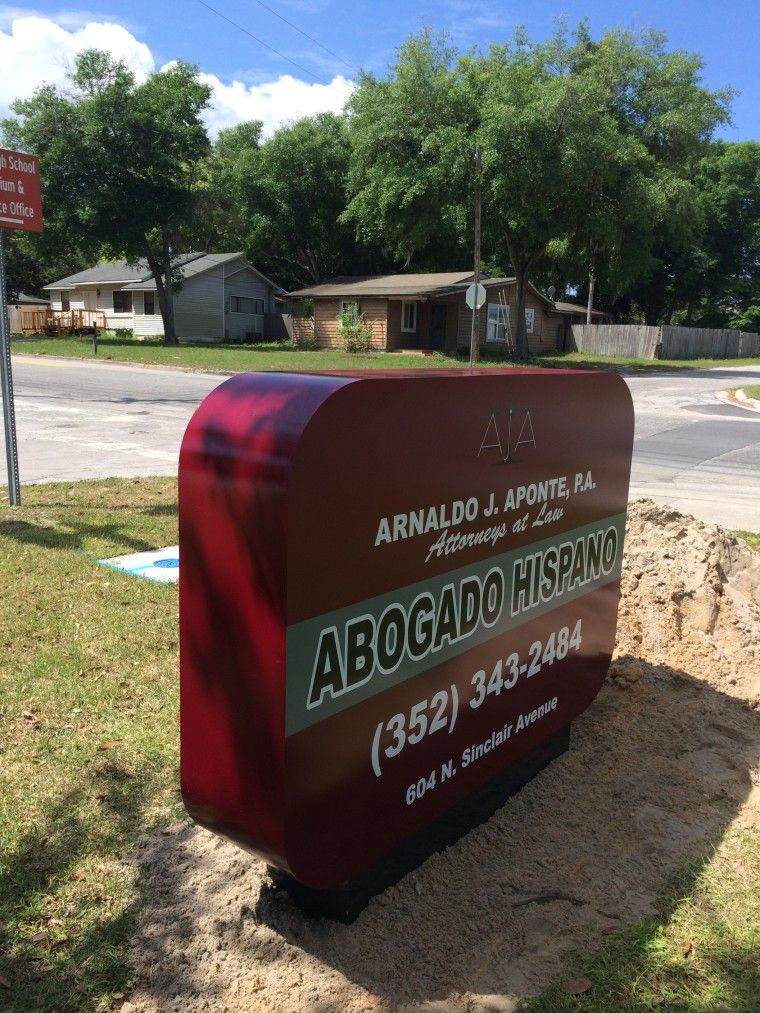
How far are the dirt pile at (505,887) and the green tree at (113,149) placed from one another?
36.2 metres

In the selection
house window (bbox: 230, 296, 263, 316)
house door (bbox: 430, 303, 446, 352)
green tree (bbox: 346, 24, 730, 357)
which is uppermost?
green tree (bbox: 346, 24, 730, 357)

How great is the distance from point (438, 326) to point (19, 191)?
107 feet

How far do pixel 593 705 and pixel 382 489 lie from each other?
2440mm

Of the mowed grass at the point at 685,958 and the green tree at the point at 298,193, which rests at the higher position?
the green tree at the point at 298,193

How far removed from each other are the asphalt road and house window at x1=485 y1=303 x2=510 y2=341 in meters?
17.1

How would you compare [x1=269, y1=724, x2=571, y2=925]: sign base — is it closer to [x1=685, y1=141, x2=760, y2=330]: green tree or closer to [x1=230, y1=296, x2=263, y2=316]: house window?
[x1=230, y1=296, x2=263, y2=316]: house window

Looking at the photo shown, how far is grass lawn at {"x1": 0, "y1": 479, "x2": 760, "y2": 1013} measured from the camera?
8.38ft

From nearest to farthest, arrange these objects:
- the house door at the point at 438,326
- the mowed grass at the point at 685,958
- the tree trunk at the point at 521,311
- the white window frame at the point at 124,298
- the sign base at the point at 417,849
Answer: the mowed grass at the point at 685,958 < the sign base at the point at 417,849 < the tree trunk at the point at 521,311 < the house door at the point at 438,326 < the white window frame at the point at 124,298

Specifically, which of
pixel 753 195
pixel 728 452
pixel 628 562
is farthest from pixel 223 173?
pixel 628 562

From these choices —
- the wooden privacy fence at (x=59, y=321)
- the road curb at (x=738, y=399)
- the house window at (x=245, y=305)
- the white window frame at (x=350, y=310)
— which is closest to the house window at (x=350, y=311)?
the white window frame at (x=350, y=310)

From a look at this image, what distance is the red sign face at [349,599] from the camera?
2.21 meters

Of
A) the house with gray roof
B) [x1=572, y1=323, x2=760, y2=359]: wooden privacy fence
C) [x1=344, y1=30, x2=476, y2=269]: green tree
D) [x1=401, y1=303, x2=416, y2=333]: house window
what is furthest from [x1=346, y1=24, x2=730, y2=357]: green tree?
the house with gray roof

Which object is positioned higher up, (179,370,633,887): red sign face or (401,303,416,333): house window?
(401,303,416,333): house window

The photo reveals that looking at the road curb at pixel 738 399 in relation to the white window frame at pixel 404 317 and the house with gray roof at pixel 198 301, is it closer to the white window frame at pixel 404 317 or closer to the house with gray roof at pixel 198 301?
the white window frame at pixel 404 317
